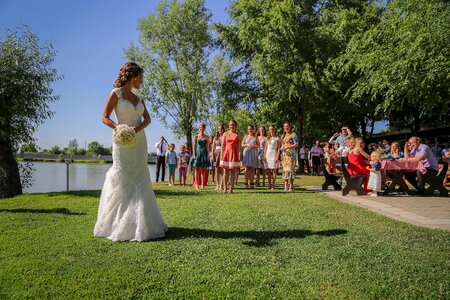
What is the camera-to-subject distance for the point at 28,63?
517 inches

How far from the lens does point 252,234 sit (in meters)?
5.60

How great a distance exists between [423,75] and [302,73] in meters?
10.8

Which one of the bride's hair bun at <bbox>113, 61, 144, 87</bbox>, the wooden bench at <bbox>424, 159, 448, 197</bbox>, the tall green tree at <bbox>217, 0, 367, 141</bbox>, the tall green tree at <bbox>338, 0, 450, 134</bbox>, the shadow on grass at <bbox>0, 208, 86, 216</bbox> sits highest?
→ the tall green tree at <bbox>217, 0, 367, 141</bbox>

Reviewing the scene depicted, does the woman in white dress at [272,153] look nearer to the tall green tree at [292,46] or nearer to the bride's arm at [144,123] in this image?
the bride's arm at [144,123]

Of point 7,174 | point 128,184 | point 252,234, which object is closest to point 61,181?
point 7,174

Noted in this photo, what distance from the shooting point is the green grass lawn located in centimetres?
347

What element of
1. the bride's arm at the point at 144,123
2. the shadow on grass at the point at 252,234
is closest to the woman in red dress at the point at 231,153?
the shadow on grass at the point at 252,234

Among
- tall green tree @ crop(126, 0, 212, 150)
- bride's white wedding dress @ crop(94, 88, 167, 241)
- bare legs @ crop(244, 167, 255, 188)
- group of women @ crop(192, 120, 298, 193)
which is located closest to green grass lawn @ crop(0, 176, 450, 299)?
bride's white wedding dress @ crop(94, 88, 167, 241)

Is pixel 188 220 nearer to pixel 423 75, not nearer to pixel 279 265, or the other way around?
pixel 279 265

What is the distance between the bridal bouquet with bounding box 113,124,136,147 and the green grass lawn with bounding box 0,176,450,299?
1.38 metres

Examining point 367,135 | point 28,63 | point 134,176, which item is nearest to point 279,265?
point 134,176

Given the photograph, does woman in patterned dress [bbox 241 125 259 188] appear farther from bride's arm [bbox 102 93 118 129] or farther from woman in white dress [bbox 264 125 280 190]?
bride's arm [bbox 102 93 118 129]

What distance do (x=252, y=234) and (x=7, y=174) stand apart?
1023 cm

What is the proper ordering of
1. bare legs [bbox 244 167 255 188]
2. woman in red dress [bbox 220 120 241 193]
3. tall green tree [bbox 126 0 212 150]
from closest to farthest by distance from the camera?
woman in red dress [bbox 220 120 241 193] → bare legs [bbox 244 167 255 188] → tall green tree [bbox 126 0 212 150]
